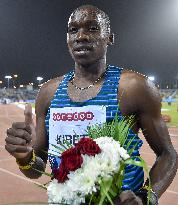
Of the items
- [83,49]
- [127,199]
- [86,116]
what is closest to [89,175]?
[127,199]

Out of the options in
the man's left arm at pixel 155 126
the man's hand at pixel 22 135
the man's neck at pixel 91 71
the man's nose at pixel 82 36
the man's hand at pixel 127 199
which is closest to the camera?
the man's hand at pixel 127 199

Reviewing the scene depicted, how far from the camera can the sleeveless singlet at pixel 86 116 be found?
1.95 meters

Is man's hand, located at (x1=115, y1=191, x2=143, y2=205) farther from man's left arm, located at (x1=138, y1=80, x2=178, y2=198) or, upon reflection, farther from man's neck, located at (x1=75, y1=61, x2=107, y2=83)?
man's neck, located at (x1=75, y1=61, x2=107, y2=83)

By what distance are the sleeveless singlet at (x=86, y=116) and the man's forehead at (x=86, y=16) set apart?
0.34 meters

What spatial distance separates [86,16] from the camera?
2070 mm

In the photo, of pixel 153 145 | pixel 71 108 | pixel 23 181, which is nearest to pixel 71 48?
pixel 71 108

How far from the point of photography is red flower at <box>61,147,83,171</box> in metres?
1.22

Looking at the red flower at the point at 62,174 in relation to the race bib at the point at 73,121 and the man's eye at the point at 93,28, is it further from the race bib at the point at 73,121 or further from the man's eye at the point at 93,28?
the man's eye at the point at 93,28

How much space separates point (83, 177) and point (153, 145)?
0.85 m

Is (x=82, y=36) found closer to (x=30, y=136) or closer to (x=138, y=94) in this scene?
(x=138, y=94)

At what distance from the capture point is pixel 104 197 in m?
1.19

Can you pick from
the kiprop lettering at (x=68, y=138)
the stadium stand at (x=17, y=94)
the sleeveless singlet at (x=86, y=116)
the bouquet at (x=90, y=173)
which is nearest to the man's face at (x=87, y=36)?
the sleeveless singlet at (x=86, y=116)

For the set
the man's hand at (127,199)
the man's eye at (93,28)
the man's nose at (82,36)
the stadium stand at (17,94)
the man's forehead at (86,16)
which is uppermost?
the man's forehead at (86,16)

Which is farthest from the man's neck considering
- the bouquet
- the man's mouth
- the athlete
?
the bouquet
